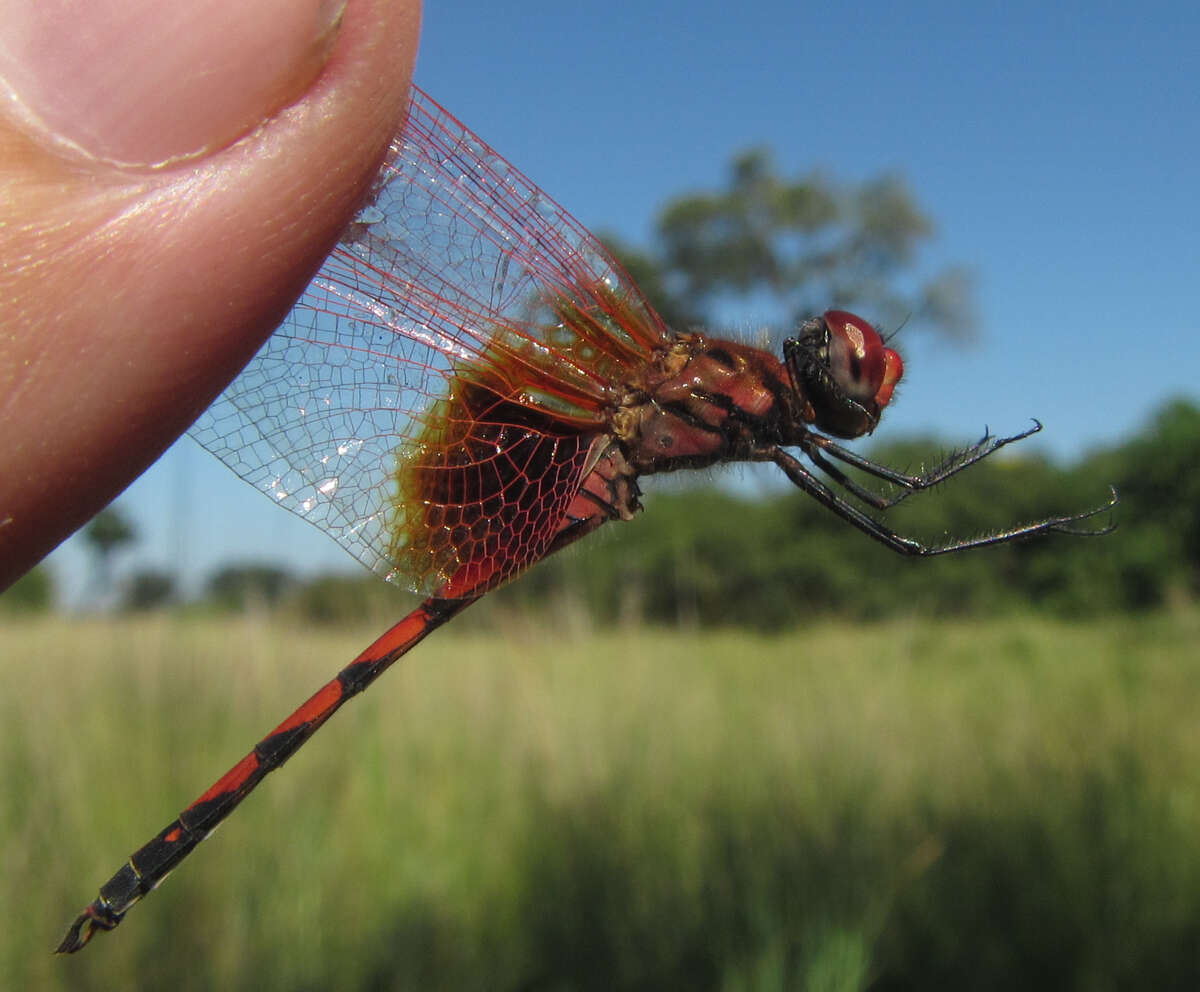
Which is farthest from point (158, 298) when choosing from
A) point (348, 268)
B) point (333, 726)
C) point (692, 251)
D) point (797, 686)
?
point (692, 251)

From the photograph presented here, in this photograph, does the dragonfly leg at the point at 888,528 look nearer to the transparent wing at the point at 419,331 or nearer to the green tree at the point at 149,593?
the transparent wing at the point at 419,331

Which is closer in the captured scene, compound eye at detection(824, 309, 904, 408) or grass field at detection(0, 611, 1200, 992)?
compound eye at detection(824, 309, 904, 408)

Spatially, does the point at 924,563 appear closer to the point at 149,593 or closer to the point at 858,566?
the point at 858,566

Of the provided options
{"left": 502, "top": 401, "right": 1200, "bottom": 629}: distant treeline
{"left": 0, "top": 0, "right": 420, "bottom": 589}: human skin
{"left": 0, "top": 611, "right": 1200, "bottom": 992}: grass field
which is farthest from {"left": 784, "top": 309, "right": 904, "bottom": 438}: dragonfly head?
{"left": 502, "top": 401, "right": 1200, "bottom": 629}: distant treeline

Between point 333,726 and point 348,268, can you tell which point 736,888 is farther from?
point 348,268

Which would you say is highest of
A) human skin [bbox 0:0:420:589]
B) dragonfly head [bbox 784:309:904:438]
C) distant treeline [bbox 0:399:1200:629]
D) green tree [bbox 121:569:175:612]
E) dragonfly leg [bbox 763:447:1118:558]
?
distant treeline [bbox 0:399:1200:629]

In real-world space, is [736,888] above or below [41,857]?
above

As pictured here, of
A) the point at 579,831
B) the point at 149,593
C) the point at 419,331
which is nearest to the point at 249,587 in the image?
the point at 149,593

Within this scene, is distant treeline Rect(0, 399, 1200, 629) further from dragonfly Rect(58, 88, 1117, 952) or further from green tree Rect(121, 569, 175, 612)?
dragonfly Rect(58, 88, 1117, 952)
